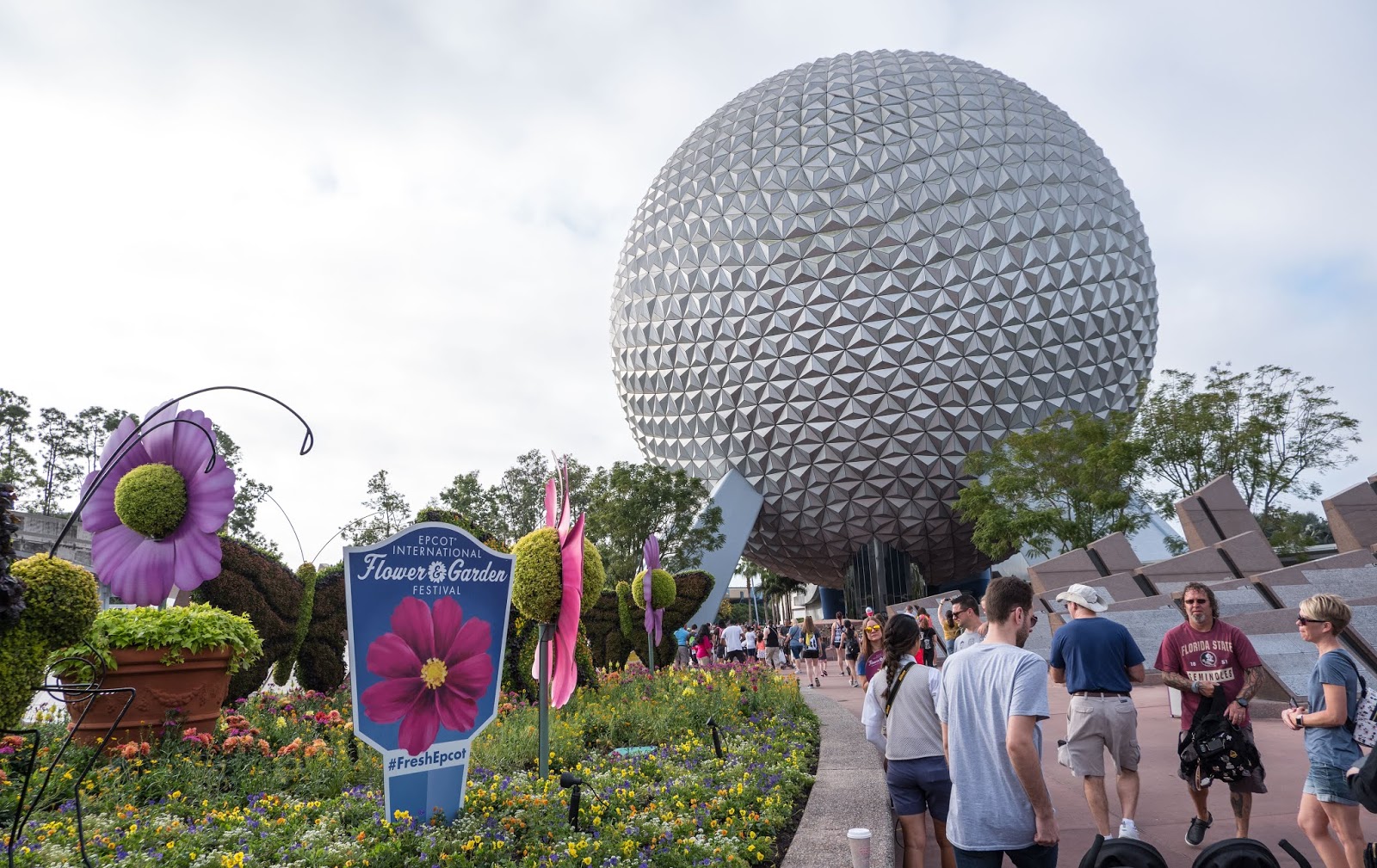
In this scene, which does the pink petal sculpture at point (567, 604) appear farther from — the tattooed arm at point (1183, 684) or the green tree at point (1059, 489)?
the green tree at point (1059, 489)

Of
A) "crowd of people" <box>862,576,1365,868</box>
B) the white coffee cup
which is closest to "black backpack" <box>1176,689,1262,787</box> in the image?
"crowd of people" <box>862,576,1365,868</box>

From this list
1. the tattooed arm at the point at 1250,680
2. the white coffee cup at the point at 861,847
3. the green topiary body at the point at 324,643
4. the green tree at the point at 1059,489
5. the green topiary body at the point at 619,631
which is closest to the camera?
the white coffee cup at the point at 861,847

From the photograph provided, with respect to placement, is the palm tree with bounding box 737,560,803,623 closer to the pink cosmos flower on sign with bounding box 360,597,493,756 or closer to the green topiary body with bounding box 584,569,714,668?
the green topiary body with bounding box 584,569,714,668

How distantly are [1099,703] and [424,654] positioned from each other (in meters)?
4.29

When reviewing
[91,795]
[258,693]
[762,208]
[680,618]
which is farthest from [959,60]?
[91,795]

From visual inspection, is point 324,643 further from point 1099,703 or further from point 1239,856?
point 1239,856

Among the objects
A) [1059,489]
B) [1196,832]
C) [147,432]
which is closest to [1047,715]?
[1196,832]

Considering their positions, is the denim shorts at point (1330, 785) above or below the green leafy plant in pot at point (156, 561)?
below

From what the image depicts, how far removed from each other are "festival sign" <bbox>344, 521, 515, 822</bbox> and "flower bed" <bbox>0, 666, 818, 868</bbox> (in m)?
0.30

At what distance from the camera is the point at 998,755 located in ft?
11.0

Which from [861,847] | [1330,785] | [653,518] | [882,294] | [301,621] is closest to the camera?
[861,847]

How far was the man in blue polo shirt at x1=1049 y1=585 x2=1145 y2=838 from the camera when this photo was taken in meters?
5.22

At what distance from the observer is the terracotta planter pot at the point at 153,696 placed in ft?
20.2

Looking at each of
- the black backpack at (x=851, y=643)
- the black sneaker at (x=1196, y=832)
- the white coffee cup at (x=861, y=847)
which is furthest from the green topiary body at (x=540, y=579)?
the black backpack at (x=851, y=643)
